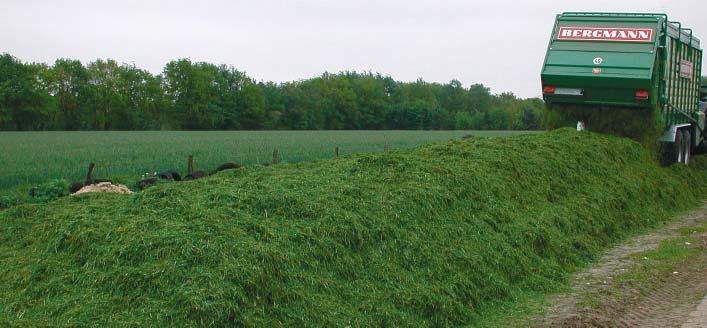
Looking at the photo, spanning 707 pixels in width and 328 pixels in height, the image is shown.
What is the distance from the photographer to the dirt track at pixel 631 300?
20.7ft

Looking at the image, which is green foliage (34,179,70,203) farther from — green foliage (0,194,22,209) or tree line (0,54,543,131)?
tree line (0,54,543,131)

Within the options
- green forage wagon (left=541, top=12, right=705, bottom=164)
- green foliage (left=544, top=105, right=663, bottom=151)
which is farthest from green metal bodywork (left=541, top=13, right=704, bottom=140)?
green foliage (left=544, top=105, right=663, bottom=151)

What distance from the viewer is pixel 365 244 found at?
252 inches

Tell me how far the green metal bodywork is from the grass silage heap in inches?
175

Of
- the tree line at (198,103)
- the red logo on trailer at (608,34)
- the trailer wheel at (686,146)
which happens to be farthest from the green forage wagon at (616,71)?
the tree line at (198,103)

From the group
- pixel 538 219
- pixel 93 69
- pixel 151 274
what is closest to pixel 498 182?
pixel 538 219

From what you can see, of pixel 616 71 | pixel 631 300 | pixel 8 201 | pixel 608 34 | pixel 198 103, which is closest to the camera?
pixel 631 300

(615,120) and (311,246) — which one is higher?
(615,120)

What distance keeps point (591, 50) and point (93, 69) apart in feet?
186

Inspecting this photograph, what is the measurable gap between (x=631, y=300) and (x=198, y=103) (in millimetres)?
58220

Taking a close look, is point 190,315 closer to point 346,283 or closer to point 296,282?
point 296,282

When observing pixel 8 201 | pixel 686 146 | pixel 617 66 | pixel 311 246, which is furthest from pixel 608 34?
pixel 8 201

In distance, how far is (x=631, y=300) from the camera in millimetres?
6973

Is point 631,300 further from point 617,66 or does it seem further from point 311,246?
point 617,66
